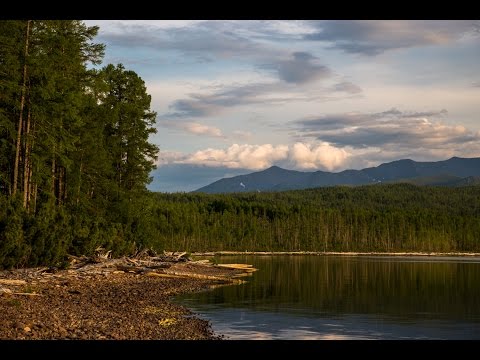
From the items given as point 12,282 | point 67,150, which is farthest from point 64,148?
point 12,282

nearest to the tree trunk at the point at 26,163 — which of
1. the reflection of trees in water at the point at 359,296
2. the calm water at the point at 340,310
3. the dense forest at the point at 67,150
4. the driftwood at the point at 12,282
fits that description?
the dense forest at the point at 67,150

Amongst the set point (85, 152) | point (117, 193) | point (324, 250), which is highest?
point (85, 152)

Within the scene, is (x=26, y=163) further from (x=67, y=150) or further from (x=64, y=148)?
(x=67, y=150)

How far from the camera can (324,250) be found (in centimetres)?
17838

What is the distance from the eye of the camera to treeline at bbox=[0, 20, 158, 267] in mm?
35094

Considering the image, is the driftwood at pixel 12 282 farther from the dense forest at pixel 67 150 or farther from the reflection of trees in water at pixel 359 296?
the reflection of trees in water at pixel 359 296

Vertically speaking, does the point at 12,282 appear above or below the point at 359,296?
above

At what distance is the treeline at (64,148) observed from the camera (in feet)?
115

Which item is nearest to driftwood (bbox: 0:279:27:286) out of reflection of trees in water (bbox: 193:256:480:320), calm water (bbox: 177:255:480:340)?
calm water (bbox: 177:255:480:340)

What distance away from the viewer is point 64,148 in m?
43.5
